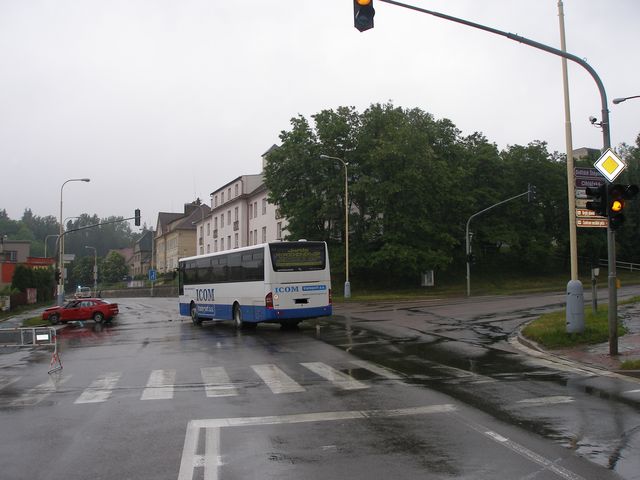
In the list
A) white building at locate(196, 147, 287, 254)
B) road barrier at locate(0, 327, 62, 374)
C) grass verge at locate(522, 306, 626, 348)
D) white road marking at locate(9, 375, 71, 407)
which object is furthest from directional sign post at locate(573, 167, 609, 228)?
white building at locate(196, 147, 287, 254)

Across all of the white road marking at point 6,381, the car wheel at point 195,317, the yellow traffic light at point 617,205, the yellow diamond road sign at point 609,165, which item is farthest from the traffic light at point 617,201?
the car wheel at point 195,317

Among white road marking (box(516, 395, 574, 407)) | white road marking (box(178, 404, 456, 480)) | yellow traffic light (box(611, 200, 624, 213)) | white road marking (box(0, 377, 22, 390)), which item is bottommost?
white road marking (box(0, 377, 22, 390))

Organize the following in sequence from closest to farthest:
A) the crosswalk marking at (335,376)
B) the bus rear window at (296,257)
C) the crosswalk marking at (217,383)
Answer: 1. the crosswalk marking at (217,383)
2. the crosswalk marking at (335,376)
3. the bus rear window at (296,257)

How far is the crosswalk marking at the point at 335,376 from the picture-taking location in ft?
32.3

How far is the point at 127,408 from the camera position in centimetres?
847

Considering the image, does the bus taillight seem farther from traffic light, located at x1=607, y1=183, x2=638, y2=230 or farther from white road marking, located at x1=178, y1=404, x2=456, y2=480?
white road marking, located at x1=178, y1=404, x2=456, y2=480

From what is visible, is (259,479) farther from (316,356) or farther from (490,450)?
(316,356)

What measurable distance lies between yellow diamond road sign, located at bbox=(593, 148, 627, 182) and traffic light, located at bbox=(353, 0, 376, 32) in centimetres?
649

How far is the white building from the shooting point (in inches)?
2514

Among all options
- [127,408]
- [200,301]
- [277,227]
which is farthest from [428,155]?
[127,408]

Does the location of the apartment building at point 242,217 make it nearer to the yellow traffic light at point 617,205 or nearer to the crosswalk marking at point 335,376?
the crosswalk marking at point 335,376

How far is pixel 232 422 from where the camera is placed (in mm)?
7422

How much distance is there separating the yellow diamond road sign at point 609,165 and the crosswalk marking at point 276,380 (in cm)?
831

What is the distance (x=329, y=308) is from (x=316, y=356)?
7502mm
